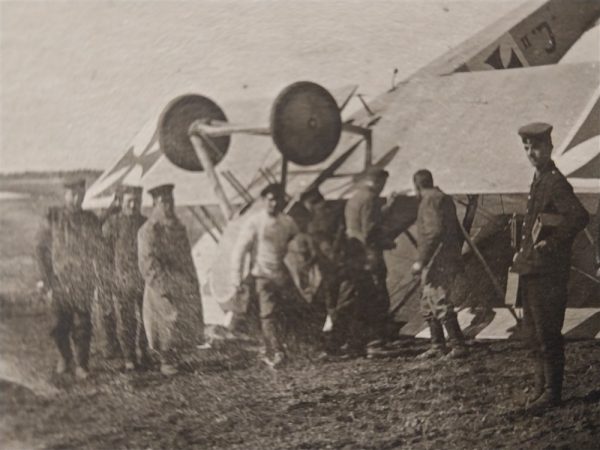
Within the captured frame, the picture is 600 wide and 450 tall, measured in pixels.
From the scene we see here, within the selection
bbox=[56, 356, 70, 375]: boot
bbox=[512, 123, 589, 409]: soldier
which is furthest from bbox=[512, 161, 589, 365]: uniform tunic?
bbox=[56, 356, 70, 375]: boot

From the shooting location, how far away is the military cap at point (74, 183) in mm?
3659

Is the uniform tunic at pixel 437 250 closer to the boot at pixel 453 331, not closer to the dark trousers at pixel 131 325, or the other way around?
the boot at pixel 453 331

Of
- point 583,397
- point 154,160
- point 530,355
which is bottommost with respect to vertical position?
point 583,397

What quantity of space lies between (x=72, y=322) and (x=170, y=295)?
47 centimetres

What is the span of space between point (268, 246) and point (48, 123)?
114 centimetres

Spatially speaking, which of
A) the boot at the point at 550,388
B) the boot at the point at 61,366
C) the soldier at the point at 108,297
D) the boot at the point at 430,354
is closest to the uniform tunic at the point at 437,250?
the boot at the point at 430,354

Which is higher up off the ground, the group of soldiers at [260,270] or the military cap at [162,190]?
the military cap at [162,190]

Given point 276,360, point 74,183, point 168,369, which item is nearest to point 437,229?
point 276,360

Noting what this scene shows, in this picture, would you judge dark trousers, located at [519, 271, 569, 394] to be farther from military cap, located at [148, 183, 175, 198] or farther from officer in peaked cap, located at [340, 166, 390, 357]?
military cap, located at [148, 183, 175, 198]

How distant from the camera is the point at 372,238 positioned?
3.74 meters

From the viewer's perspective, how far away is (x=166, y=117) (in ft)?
11.9

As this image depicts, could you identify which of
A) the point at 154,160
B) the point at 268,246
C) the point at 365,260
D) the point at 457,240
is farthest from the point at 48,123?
the point at 457,240

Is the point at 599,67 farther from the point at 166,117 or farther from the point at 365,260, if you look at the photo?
the point at 166,117

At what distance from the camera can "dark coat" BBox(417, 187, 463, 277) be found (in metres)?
3.79
